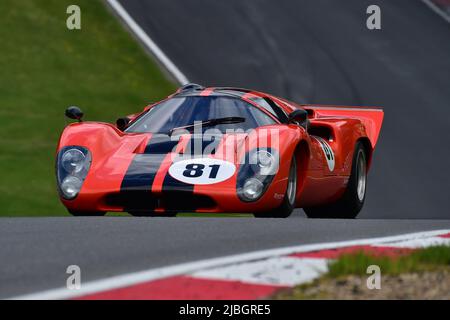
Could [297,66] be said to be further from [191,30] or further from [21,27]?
[21,27]

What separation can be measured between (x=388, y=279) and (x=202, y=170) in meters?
3.82

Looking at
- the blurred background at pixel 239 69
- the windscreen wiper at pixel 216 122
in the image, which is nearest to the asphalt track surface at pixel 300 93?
the blurred background at pixel 239 69

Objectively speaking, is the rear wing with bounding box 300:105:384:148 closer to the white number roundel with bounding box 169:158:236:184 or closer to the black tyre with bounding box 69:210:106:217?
the white number roundel with bounding box 169:158:236:184

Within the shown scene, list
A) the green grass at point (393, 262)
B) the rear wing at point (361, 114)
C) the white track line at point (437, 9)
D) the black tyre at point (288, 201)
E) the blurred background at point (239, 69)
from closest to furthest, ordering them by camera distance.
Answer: the green grass at point (393, 262) < the black tyre at point (288, 201) < the rear wing at point (361, 114) < the blurred background at point (239, 69) < the white track line at point (437, 9)

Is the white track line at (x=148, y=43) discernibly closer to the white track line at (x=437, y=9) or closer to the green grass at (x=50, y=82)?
the green grass at (x=50, y=82)

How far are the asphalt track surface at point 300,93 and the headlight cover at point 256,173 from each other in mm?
480

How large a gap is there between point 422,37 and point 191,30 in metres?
4.64

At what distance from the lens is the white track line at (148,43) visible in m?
18.0

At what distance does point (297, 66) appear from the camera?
19516 mm

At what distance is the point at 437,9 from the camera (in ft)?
78.8

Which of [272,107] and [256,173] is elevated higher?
[272,107]

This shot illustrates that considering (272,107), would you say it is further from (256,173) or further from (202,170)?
(202,170)

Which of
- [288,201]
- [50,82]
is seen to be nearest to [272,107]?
[288,201]
